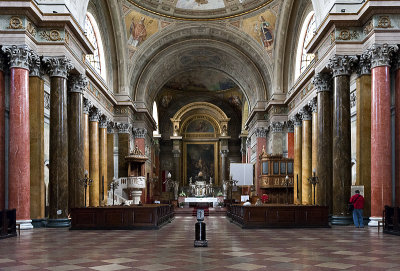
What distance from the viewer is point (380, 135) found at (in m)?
16.1

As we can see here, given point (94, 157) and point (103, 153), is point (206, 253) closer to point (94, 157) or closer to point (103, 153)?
point (94, 157)

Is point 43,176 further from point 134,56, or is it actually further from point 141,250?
point 134,56

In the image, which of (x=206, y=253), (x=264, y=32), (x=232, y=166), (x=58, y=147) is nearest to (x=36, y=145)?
(x=58, y=147)

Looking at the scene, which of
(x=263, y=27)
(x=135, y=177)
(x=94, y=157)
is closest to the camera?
(x=94, y=157)

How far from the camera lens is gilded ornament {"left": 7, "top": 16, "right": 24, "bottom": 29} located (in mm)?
16155

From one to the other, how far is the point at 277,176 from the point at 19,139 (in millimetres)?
18669

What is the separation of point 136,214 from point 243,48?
20675 mm

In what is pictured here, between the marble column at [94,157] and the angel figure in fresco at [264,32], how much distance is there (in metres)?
12.7

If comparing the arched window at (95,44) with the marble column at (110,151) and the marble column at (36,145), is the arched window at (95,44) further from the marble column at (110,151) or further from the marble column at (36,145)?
the marble column at (36,145)

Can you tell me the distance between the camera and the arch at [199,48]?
109 ft

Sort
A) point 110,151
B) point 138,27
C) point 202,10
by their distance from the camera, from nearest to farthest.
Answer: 1. point 110,151
2. point 138,27
3. point 202,10

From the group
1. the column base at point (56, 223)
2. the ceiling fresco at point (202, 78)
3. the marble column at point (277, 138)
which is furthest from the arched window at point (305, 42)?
the ceiling fresco at point (202, 78)

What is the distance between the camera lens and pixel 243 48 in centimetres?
3444

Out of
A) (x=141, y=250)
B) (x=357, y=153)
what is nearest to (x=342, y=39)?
(x=357, y=153)
